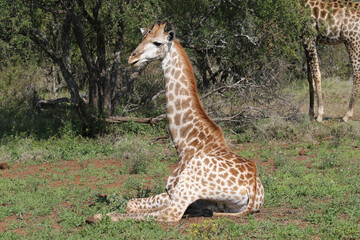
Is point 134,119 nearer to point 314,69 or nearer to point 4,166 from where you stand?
point 4,166

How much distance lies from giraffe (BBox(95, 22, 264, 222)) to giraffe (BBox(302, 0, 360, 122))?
287 inches

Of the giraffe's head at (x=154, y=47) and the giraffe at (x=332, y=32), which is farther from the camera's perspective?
the giraffe at (x=332, y=32)

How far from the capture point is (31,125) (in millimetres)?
12383

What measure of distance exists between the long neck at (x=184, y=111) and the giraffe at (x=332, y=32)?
7244 mm

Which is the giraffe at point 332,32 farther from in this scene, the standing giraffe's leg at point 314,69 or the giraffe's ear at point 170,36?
the giraffe's ear at point 170,36

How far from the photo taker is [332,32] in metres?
12.7

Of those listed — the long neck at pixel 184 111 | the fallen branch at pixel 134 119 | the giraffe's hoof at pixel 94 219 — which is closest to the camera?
the giraffe's hoof at pixel 94 219

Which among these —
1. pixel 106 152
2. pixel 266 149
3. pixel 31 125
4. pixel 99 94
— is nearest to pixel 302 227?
pixel 266 149

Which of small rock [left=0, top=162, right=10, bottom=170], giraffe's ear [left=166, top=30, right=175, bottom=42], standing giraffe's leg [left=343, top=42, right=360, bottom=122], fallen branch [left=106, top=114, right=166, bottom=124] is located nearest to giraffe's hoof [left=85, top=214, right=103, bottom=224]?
giraffe's ear [left=166, top=30, right=175, bottom=42]

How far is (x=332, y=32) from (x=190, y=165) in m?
8.68

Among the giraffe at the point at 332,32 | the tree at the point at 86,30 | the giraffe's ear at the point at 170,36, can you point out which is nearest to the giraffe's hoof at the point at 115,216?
the giraffe's ear at the point at 170,36

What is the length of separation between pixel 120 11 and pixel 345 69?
12469 millimetres

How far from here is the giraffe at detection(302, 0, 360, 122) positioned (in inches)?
496

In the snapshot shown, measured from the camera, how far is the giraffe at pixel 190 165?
5492 millimetres
